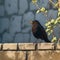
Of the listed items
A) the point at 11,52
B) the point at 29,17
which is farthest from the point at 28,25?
the point at 11,52

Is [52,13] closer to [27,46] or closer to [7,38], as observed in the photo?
[7,38]

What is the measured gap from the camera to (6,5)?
7133mm

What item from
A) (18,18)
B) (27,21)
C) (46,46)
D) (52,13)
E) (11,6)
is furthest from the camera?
(11,6)

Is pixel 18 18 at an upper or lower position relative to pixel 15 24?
upper

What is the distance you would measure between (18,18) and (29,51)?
2994 millimetres

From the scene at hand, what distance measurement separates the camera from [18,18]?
6984 millimetres

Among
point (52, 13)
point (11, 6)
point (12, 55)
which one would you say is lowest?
point (12, 55)

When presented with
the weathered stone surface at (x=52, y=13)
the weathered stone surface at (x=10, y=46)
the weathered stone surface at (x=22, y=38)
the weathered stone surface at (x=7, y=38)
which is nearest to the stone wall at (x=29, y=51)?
the weathered stone surface at (x=10, y=46)

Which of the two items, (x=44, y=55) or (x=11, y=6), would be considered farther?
(x=11, y=6)

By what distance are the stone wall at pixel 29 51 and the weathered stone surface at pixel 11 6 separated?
9.85 ft

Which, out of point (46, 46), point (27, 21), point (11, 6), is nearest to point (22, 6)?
point (11, 6)

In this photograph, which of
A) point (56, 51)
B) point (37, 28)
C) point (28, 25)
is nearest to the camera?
point (56, 51)

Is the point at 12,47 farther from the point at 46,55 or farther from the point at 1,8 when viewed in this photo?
the point at 1,8

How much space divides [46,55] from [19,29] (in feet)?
9.84
